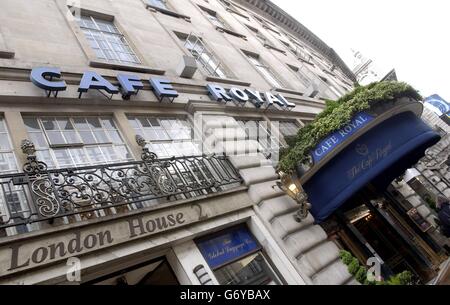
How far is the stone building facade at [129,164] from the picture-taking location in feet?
19.1

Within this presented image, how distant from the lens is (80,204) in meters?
6.32

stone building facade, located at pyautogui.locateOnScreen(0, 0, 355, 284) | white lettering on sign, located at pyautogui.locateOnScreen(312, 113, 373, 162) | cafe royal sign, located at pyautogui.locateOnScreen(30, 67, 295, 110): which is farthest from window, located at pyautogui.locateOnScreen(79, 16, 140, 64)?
white lettering on sign, located at pyautogui.locateOnScreen(312, 113, 373, 162)

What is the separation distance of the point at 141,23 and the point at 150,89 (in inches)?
186

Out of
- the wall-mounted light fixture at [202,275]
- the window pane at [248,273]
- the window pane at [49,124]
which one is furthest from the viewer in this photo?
the window pane at [49,124]

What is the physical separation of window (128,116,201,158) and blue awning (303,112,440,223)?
12.4ft

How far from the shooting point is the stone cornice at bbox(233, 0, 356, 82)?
1257 inches

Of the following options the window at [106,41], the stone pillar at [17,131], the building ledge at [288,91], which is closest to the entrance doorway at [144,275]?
the stone pillar at [17,131]

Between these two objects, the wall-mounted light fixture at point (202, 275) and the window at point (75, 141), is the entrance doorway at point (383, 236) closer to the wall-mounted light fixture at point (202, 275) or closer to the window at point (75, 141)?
the wall-mounted light fixture at point (202, 275)

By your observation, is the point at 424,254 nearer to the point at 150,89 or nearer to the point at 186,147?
the point at 186,147

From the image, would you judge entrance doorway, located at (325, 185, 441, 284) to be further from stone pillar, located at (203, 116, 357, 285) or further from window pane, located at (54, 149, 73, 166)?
window pane, located at (54, 149, 73, 166)

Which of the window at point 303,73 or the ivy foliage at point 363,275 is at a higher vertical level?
the window at point 303,73

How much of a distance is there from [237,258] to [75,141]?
4.82 m

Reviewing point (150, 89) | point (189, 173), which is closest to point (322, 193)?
point (189, 173)

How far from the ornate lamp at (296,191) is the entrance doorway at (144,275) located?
3811mm
